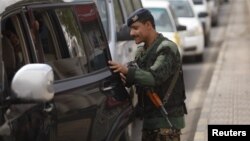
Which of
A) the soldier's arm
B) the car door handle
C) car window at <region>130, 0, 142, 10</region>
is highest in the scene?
car window at <region>130, 0, 142, 10</region>

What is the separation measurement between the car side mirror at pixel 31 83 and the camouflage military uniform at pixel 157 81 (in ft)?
3.62

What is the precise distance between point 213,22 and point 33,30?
27.8 m

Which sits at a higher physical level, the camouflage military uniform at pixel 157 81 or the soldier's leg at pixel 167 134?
the camouflage military uniform at pixel 157 81

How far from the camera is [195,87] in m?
12.8

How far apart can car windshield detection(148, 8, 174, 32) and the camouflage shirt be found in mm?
8697

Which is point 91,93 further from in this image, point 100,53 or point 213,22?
point 213,22

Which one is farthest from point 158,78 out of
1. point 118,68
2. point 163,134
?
point 163,134

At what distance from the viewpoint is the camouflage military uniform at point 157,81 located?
4176 mm

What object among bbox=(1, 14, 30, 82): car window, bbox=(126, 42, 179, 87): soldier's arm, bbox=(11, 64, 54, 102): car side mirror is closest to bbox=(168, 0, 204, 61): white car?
bbox=(126, 42, 179, 87): soldier's arm

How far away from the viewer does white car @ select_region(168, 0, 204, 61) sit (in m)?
15.9

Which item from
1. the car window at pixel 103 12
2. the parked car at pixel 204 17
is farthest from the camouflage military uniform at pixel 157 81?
the parked car at pixel 204 17

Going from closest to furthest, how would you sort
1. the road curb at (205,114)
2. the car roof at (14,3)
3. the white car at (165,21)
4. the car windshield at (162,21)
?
the car roof at (14,3), the road curb at (205,114), the white car at (165,21), the car windshield at (162,21)

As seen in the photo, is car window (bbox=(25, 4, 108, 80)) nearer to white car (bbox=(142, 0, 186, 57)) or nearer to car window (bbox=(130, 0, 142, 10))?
car window (bbox=(130, 0, 142, 10))

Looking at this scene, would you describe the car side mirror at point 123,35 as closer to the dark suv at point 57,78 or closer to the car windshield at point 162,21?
the dark suv at point 57,78
